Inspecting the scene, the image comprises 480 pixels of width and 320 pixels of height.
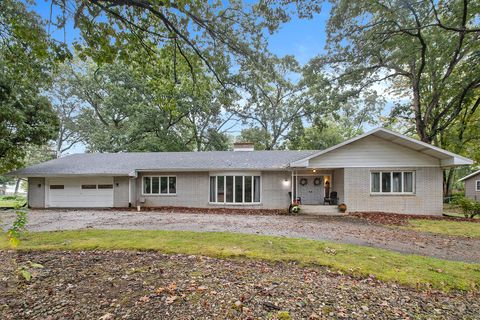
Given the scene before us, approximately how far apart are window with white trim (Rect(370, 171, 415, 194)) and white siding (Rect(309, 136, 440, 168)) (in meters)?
0.51

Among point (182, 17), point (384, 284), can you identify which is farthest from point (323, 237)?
point (182, 17)

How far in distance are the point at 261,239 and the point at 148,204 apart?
10788 millimetres

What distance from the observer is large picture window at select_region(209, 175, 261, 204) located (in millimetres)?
14906

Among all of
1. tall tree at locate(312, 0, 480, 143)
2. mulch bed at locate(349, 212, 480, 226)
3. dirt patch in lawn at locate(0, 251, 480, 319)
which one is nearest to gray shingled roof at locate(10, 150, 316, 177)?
mulch bed at locate(349, 212, 480, 226)

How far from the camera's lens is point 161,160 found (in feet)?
55.8

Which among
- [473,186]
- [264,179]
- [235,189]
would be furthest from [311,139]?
[473,186]

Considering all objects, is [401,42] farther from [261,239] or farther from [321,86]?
[261,239]

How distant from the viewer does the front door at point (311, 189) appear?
52.5ft

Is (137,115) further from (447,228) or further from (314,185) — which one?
(447,228)

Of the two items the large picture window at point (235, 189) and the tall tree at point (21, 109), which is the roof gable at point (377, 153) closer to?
the large picture window at point (235, 189)

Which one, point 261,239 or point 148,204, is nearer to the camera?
point 261,239

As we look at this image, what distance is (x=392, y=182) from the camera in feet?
43.2

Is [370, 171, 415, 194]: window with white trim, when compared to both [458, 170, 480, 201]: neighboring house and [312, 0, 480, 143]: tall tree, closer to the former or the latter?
[312, 0, 480, 143]: tall tree

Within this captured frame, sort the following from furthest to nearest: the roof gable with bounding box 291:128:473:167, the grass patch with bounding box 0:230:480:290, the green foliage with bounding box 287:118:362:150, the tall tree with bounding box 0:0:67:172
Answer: the green foliage with bounding box 287:118:362:150, the roof gable with bounding box 291:128:473:167, the tall tree with bounding box 0:0:67:172, the grass patch with bounding box 0:230:480:290
